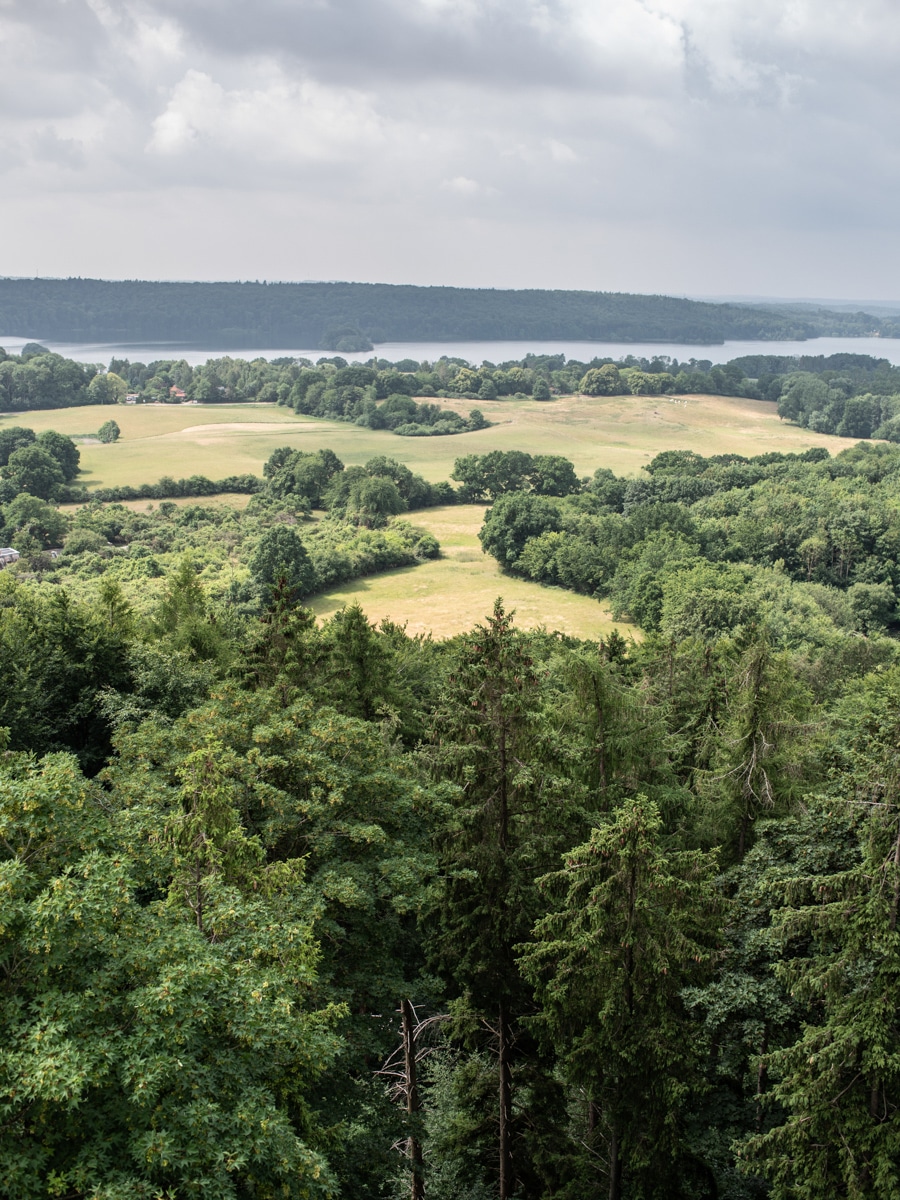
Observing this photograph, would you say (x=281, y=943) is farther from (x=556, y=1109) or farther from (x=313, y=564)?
(x=313, y=564)

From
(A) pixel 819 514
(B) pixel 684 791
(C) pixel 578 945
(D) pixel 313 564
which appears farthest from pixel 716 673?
(A) pixel 819 514

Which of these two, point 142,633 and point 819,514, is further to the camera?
point 819,514

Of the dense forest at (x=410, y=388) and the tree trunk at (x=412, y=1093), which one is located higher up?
the dense forest at (x=410, y=388)

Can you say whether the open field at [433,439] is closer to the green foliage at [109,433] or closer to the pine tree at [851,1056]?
the green foliage at [109,433]

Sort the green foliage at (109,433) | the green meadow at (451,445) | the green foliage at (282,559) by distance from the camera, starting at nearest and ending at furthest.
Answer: the green meadow at (451,445), the green foliage at (282,559), the green foliage at (109,433)

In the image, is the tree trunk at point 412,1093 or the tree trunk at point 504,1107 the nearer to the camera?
the tree trunk at point 412,1093

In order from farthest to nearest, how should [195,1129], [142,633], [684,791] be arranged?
[142,633] < [684,791] < [195,1129]

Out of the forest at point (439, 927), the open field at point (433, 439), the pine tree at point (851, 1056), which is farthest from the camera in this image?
the open field at point (433, 439)

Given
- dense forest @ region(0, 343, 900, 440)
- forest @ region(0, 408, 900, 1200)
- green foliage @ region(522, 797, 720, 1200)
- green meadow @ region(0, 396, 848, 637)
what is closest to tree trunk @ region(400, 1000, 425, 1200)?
forest @ region(0, 408, 900, 1200)

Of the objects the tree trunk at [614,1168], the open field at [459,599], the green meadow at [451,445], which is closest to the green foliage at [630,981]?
the tree trunk at [614,1168]
